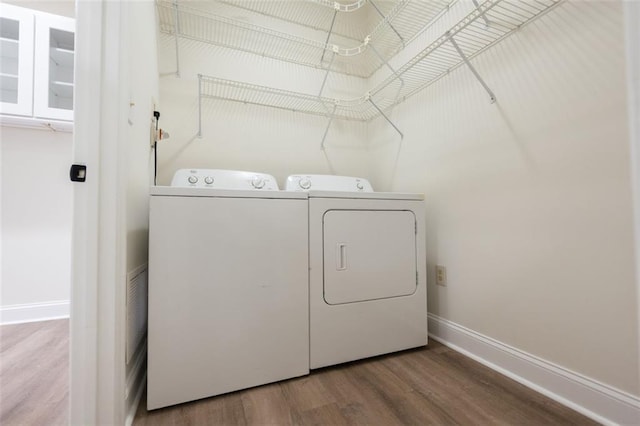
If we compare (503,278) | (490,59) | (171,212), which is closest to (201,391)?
(171,212)

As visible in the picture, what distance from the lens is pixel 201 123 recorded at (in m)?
Answer: 1.92

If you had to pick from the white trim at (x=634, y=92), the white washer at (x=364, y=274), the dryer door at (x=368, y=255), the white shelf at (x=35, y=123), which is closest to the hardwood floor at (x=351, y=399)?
the white washer at (x=364, y=274)

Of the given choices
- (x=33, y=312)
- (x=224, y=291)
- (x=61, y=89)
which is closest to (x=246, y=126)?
(x=61, y=89)

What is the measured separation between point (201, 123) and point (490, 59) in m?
1.86

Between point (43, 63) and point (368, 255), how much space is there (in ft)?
7.99

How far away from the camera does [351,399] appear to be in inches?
44.4

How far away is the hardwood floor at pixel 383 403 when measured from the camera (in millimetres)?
1006

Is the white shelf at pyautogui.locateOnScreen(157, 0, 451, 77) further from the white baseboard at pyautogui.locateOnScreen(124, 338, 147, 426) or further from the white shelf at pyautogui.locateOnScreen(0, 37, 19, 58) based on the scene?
the white baseboard at pyautogui.locateOnScreen(124, 338, 147, 426)

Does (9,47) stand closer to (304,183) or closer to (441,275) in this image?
(304,183)

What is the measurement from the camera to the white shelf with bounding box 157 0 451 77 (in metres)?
1.79

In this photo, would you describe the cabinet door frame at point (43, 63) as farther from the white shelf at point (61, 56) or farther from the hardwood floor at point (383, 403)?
the hardwood floor at point (383, 403)

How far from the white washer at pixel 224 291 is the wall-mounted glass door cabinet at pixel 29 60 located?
1.50 m

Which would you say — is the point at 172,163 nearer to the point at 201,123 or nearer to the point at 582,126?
the point at 201,123

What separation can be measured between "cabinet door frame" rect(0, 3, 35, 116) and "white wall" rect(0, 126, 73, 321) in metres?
0.32
